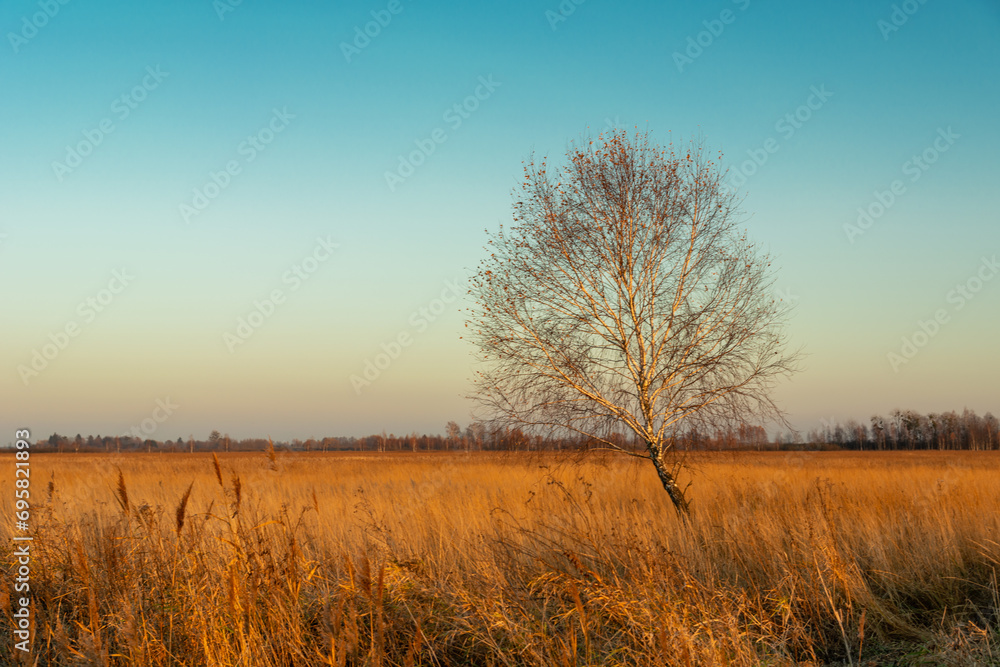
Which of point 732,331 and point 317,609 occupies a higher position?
point 732,331

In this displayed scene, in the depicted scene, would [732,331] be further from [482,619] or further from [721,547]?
[482,619]

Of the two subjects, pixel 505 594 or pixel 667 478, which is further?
pixel 667 478

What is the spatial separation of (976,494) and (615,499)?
687 centimetres

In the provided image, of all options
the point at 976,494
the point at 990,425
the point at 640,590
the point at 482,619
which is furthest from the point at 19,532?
the point at 990,425

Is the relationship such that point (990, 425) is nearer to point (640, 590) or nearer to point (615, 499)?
point (615, 499)

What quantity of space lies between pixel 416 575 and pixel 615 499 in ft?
29.7

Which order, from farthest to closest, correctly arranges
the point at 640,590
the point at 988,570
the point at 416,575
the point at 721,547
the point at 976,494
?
the point at 976,494 → the point at 721,547 → the point at 988,570 → the point at 416,575 → the point at 640,590

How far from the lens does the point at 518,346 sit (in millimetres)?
10484

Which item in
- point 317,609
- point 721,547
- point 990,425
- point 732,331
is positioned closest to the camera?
point 317,609

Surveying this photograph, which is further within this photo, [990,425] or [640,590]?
[990,425]

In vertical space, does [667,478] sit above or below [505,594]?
above

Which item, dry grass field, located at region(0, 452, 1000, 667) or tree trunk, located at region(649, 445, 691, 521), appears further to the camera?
tree trunk, located at region(649, 445, 691, 521)

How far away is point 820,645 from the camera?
15.2 ft

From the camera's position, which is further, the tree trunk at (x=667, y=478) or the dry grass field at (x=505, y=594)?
the tree trunk at (x=667, y=478)
